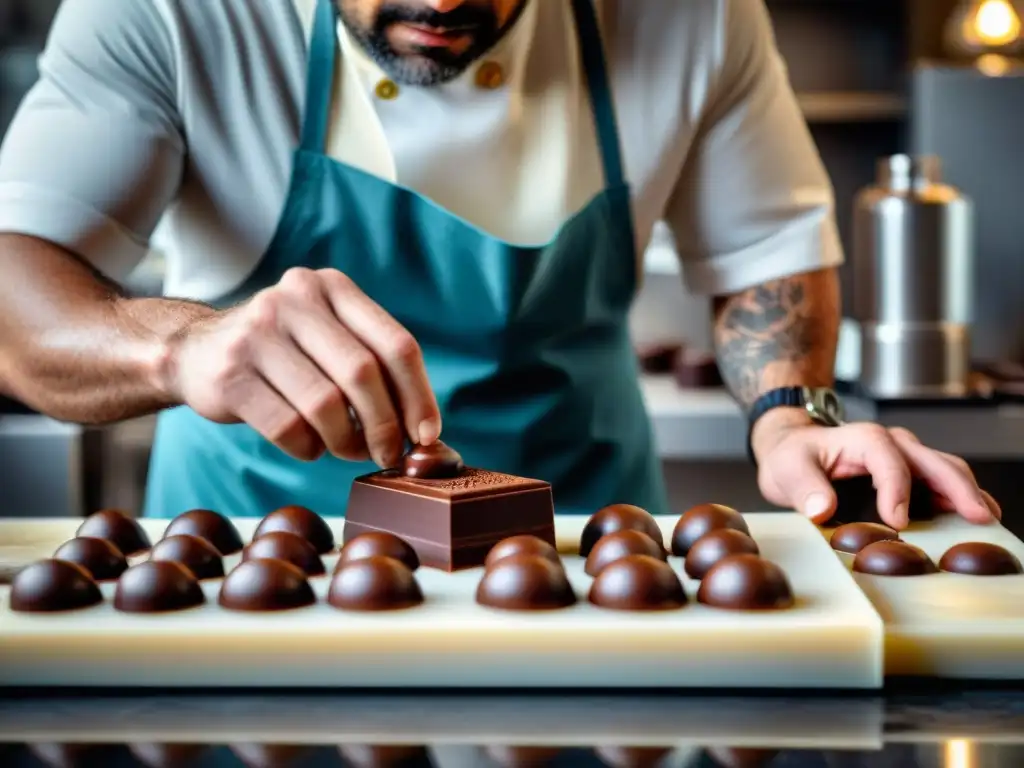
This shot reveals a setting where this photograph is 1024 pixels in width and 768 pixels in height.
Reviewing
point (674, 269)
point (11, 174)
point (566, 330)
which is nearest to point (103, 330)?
point (11, 174)

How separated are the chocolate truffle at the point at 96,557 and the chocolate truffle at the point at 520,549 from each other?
288 millimetres

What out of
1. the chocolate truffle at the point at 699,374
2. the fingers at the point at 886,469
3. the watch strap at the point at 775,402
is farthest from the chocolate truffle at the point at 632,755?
the chocolate truffle at the point at 699,374

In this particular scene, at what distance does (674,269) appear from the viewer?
11.3ft

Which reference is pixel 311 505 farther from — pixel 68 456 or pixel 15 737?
pixel 68 456

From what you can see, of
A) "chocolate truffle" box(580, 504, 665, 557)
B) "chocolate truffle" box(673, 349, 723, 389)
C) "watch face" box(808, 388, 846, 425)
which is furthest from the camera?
"chocolate truffle" box(673, 349, 723, 389)

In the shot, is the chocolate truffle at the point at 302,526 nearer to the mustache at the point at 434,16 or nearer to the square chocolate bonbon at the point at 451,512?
the square chocolate bonbon at the point at 451,512

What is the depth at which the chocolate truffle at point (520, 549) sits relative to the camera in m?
Answer: 0.98

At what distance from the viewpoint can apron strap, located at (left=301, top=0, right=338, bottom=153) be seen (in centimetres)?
162

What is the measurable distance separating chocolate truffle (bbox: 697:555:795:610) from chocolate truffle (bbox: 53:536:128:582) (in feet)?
1.47

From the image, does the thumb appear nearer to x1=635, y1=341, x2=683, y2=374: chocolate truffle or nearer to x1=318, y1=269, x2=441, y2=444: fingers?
x1=318, y1=269, x2=441, y2=444: fingers

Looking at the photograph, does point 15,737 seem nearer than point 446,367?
Yes

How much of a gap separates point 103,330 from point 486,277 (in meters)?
0.52

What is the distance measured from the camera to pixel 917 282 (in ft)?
8.62

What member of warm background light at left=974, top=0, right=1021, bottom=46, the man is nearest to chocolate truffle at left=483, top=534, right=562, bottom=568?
the man
